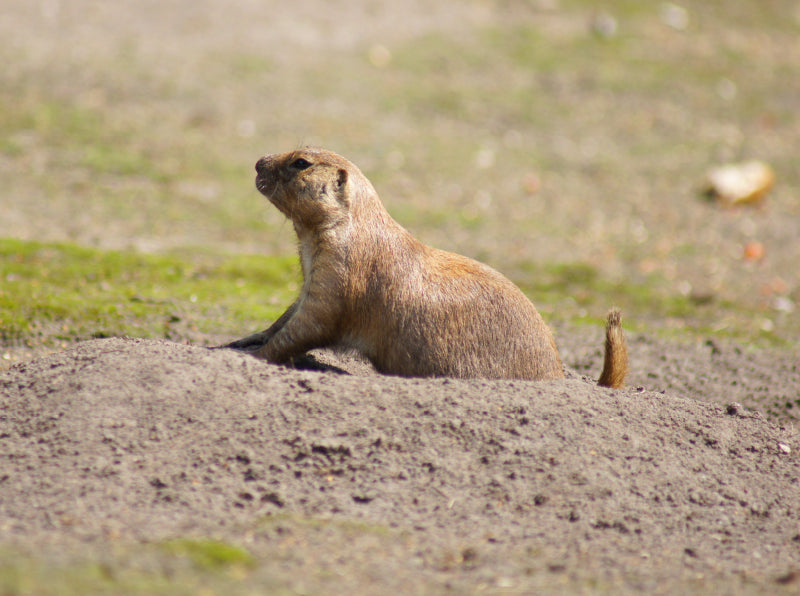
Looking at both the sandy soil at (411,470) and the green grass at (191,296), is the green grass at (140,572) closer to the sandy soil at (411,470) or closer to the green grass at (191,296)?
the sandy soil at (411,470)

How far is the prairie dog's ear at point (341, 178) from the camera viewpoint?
628 centimetres

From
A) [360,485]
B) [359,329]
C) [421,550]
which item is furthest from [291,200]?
[421,550]

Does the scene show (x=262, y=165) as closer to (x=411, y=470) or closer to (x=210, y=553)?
(x=411, y=470)

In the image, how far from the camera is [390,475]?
16.6 feet

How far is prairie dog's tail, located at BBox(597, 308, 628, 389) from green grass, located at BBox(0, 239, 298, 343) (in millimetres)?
3428

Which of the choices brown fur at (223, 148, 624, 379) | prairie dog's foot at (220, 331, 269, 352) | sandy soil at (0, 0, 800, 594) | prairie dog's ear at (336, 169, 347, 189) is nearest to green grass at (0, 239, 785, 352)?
sandy soil at (0, 0, 800, 594)

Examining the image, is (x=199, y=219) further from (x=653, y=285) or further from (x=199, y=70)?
(x=653, y=285)

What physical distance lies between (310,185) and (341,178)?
230 millimetres

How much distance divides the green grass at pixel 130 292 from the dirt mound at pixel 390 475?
176 cm

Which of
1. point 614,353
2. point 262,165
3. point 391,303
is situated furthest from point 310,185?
point 614,353

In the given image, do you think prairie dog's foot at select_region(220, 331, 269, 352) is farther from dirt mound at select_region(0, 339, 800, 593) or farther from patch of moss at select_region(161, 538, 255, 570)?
patch of moss at select_region(161, 538, 255, 570)


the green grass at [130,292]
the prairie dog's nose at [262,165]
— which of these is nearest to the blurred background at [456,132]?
the green grass at [130,292]

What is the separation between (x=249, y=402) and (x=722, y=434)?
3.29 meters

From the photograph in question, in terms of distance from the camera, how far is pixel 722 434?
613 cm
